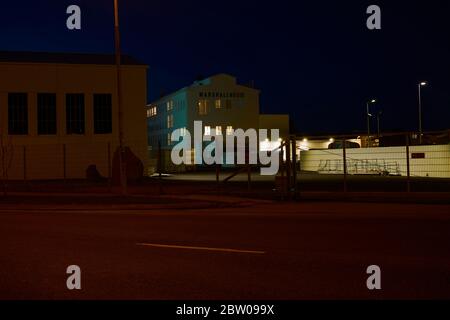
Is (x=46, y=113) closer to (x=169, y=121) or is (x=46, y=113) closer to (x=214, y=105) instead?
(x=214, y=105)

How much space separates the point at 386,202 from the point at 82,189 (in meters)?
15.4

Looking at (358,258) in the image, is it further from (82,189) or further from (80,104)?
(80,104)

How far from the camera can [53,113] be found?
1738 inches

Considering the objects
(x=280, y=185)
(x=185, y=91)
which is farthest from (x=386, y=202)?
(x=185, y=91)

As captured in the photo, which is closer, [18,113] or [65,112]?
[18,113]

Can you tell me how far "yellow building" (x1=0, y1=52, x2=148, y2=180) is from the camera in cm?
4300

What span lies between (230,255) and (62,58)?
3830 cm

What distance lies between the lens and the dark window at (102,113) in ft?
147

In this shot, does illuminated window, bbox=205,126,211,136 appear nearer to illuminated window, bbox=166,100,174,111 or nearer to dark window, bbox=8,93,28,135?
illuminated window, bbox=166,100,174,111
